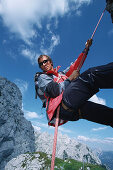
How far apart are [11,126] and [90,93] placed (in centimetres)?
7321

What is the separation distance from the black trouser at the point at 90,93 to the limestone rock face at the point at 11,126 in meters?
65.8

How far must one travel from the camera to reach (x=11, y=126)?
66.4 metres

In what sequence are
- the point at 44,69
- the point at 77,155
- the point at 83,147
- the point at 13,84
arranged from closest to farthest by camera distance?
the point at 44,69
the point at 13,84
the point at 77,155
the point at 83,147

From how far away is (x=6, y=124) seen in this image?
2480 inches

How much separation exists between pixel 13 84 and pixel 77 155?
123m

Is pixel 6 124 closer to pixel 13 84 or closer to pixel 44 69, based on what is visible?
pixel 13 84

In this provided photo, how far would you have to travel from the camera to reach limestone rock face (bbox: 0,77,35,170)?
62.2m

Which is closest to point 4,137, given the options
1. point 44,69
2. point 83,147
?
point 44,69

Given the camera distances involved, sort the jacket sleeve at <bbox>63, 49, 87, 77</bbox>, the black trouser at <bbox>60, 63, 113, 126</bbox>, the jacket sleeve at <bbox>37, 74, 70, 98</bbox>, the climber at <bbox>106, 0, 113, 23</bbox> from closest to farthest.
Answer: the black trouser at <bbox>60, 63, 113, 126</bbox> < the jacket sleeve at <bbox>37, 74, 70, 98</bbox> < the climber at <bbox>106, 0, 113, 23</bbox> < the jacket sleeve at <bbox>63, 49, 87, 77</bbox>

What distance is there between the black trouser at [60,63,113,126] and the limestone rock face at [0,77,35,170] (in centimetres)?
6584

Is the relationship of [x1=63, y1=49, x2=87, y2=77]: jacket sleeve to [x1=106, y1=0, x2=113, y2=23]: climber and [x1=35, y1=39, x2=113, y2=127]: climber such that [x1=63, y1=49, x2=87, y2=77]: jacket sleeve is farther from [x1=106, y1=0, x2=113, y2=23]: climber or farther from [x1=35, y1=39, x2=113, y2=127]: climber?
[x1=106, y1=0, x2=113, y2=23]: climber

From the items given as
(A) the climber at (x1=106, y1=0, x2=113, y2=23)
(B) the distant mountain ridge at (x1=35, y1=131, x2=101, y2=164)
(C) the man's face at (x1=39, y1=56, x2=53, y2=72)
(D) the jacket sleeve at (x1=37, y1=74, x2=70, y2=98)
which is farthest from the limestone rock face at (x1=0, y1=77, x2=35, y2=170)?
(B) the distant mountain ridge at (x1=35, y1=131, x2=101, y2=164)

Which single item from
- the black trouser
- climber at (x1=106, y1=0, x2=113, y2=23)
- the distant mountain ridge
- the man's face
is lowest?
the distant mountain ridge

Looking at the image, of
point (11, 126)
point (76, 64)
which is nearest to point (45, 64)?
point (76, 64)
